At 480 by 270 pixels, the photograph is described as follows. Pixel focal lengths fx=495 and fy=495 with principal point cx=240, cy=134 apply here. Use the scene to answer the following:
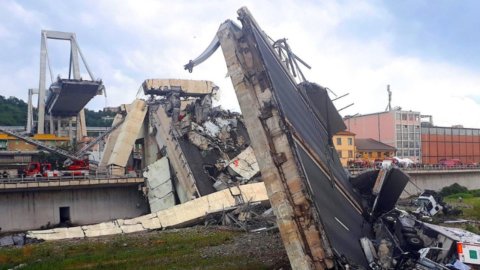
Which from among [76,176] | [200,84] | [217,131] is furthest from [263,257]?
[200,84]

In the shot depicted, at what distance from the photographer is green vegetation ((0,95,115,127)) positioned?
102200 mm

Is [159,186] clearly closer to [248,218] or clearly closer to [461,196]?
[248,218]

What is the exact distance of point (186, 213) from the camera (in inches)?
1187

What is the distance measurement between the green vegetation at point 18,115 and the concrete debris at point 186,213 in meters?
69.8

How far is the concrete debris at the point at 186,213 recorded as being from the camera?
28.1 meters

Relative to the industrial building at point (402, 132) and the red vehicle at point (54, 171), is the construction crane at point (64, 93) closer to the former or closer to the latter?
the red vehicle at point (54, 171)

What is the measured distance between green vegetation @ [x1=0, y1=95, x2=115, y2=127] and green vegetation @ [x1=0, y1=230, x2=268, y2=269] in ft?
246

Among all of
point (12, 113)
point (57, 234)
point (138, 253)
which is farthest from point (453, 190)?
point (12, 113)

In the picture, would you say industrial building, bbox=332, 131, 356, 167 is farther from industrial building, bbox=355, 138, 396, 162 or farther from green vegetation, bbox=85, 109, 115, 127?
green vegetation, bbox=85, 109, 115, 127

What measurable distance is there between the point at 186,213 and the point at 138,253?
34.3 ft

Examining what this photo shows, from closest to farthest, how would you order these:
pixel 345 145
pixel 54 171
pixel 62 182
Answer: pixel 62 182
pixel 54 171
pixel 345 145

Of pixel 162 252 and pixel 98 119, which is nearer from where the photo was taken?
pixel 162 252

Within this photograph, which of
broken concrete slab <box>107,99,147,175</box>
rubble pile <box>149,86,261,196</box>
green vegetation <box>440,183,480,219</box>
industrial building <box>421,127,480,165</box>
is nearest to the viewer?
rubble pile <box>149,86,261,196</box>

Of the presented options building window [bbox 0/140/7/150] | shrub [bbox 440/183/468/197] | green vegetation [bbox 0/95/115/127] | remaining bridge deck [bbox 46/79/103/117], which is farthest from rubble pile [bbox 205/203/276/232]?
green vegetation [bbox 0/95/115/127]
